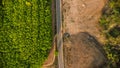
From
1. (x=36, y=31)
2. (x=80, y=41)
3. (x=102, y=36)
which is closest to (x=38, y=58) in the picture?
(x=36, y=31)

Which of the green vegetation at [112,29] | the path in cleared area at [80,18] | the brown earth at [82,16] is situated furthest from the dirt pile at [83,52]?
the green vegetation at [112,29]

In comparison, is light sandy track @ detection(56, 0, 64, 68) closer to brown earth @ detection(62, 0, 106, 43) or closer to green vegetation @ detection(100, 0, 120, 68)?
brown earth @ detection(62, 0, 106, 43)

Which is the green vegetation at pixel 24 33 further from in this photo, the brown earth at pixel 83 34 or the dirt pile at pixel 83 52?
the dirt pile at pixel 83 52

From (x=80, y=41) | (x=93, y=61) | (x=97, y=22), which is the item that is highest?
(x=97, y=22)

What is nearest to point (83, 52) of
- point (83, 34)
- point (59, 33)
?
point (83, 34)

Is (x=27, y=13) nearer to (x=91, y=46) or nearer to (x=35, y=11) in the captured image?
(x=35, y=11)

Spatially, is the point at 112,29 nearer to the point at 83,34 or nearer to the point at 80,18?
the point at 83,34
